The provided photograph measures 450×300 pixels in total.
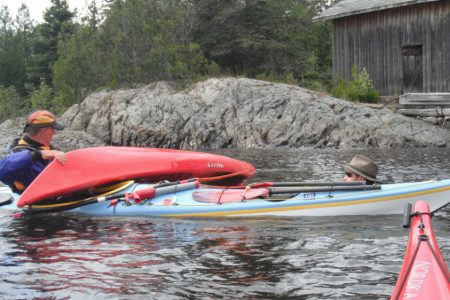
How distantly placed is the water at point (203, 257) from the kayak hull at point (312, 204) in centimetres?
12

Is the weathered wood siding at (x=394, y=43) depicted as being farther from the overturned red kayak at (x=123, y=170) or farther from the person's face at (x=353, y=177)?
the person's face at (x=353, y=177)

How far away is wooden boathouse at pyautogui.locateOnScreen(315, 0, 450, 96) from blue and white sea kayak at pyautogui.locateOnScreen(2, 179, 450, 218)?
49.4ft

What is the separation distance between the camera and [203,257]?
18.8 feet

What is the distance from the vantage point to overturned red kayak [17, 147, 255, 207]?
7781 millimetres

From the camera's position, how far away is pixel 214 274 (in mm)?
5156

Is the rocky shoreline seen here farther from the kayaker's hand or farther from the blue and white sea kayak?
the kayaker's hand

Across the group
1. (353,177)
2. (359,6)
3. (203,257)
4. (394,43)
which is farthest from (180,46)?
(203,257)

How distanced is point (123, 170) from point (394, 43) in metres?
16.1

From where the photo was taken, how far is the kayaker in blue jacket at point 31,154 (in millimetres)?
7855

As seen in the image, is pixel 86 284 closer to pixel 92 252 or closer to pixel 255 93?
pixel 92 252

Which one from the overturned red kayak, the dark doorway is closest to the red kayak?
the overturned red kayak

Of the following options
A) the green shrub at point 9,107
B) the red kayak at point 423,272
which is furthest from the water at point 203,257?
the green shrub at point 9,107

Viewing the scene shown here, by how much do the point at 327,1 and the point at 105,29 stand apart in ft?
79.2

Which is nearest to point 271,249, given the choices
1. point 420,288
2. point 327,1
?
point 420,288
